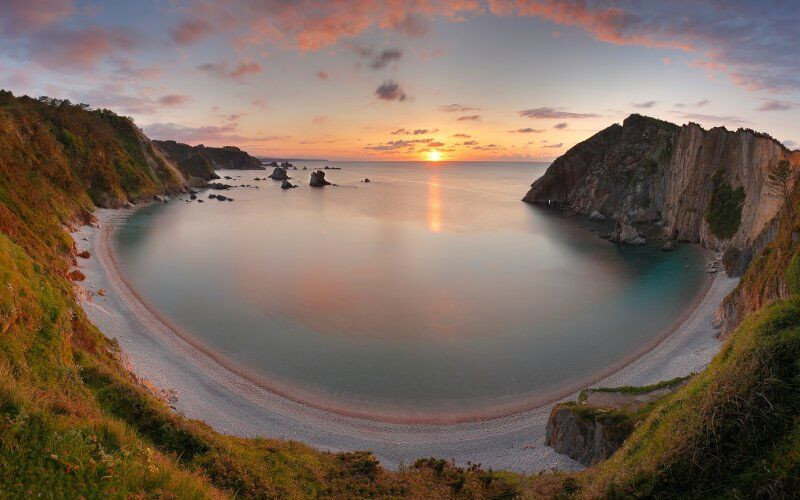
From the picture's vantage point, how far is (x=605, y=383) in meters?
31.5

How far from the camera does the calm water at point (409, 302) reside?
32.3 meters

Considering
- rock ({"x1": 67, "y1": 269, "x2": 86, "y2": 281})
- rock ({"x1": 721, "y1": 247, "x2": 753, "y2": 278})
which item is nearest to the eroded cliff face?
rock ({"x1": 721, "y1": 247, "x2": 753, "y2": 278})

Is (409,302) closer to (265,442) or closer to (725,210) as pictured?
(265,442)

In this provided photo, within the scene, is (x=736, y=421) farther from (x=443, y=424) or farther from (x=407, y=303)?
(x=407, y=303)

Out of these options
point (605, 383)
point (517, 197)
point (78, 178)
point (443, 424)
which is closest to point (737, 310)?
point (605, 383)

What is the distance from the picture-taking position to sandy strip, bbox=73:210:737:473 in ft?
78.4

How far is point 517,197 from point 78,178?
471 ft

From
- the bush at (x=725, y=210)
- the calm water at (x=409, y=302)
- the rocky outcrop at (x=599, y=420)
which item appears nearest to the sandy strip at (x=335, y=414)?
the rocky outcrop at (x=599, y=420)

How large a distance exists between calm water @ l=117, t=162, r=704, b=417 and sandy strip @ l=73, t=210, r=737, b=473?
200 cm

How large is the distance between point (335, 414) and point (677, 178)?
281 feet

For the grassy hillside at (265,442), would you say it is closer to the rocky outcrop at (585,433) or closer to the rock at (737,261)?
the rocky outcrop at (585,433)

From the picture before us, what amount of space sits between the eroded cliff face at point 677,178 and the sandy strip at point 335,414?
105 feet

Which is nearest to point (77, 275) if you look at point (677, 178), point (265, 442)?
point (265, 442)

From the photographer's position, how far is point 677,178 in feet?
269
